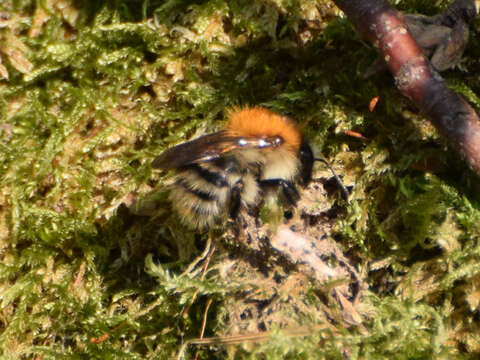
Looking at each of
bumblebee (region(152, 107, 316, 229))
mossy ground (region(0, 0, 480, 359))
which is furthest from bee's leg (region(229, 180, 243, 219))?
mossy ground (region(0, 0, 480, 359))

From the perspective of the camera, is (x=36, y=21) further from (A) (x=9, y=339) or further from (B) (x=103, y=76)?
(A) (x=9, y=339)

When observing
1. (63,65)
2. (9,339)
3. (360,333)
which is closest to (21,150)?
(63,65)

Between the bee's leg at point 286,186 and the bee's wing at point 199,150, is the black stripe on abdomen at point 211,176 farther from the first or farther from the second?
the bee's leg at point 286,186

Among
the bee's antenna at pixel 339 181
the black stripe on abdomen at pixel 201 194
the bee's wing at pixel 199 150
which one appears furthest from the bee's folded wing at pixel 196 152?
the bee's antenna at pixel 339 181

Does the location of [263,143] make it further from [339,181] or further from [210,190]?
[339,181]

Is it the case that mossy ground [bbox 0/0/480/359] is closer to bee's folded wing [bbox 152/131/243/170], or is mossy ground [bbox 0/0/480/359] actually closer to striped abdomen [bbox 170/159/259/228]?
striped abdomen [bbox 170/159/259/228]

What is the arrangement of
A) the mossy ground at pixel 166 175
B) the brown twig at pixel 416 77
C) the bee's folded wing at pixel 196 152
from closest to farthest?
the brown twig at pixel 416 77
the bee's folded wing at pixel 196 152
the mossy ground at pixel 166 175

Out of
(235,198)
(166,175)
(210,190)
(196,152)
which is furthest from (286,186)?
(166,175)
